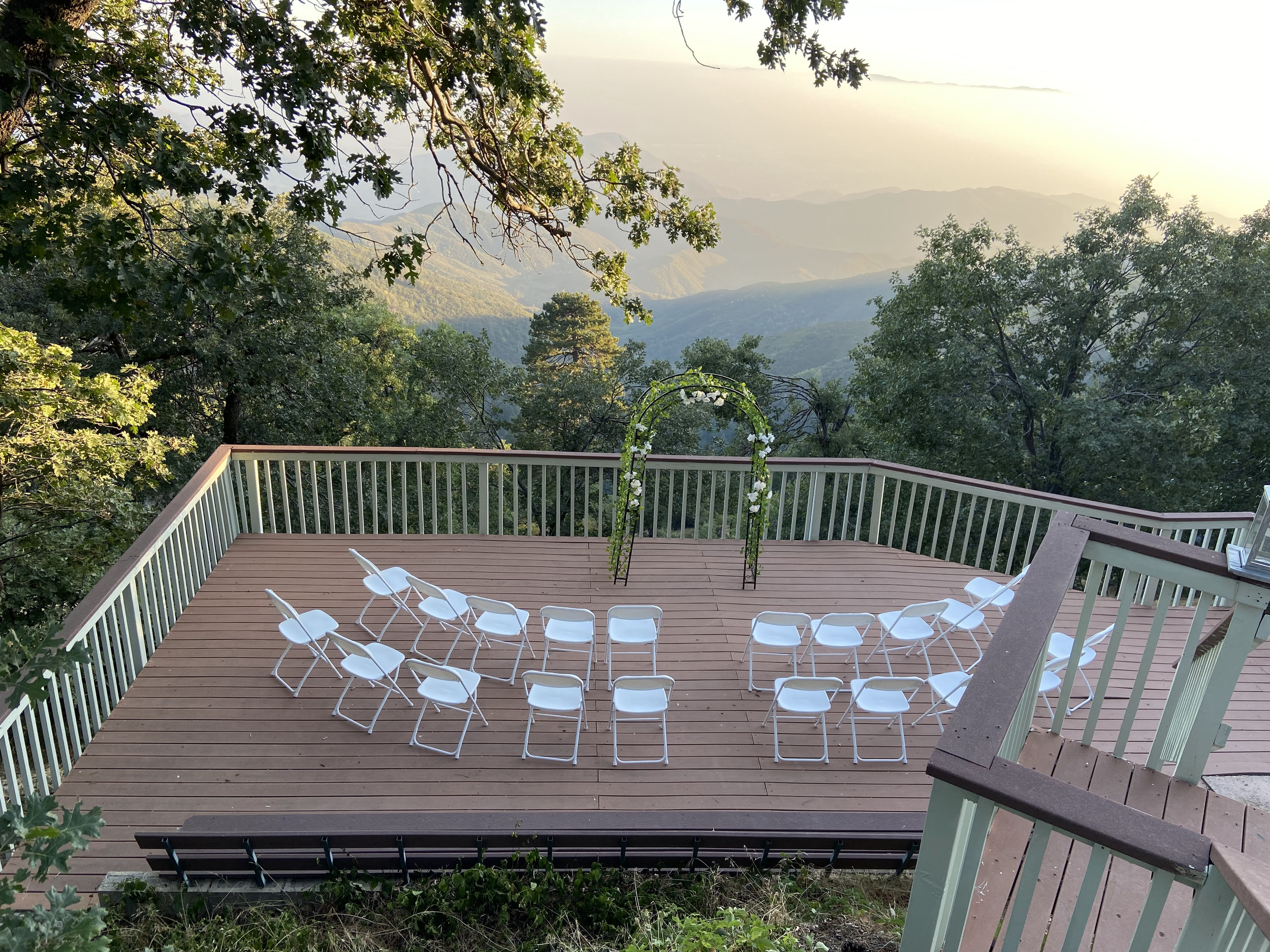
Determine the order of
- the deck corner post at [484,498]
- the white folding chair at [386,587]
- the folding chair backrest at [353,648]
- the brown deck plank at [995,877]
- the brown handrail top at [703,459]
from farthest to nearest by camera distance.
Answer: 1. the deck corner post at [484,498]
2. the brown handrail top at [703,459]
3. the white folding chair at [386,587]
4. the folding chair backrest at [353,648]
5. the brown deck plank at [995,877]

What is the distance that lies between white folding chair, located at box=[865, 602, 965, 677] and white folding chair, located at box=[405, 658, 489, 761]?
307 centimetres

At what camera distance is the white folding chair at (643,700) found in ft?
15.0

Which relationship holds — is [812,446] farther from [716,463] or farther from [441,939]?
[441,939]

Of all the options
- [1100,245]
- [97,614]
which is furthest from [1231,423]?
[97,614]

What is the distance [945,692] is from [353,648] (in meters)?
3.95

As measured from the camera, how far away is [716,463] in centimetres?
745

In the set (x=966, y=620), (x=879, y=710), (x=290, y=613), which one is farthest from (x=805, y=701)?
(x=290, y=613)

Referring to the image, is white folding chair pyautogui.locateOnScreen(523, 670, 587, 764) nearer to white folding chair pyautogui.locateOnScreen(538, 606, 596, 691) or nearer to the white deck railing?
white folding chair pyautogui.locateOnScreen(538, 606, 596, 691)

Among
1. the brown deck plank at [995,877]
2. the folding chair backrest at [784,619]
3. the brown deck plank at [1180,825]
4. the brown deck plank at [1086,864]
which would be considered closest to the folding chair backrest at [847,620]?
the folding chair backrest at [784,619]

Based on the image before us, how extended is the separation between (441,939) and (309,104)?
5034 mm

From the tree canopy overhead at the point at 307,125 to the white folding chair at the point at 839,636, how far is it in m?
3.63

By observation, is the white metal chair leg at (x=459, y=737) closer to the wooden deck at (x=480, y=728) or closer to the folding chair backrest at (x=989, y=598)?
the wooden deck at (x=480, y=728)

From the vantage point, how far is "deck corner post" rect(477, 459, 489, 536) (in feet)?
24.1

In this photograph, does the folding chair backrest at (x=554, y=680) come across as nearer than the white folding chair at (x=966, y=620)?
Yes
